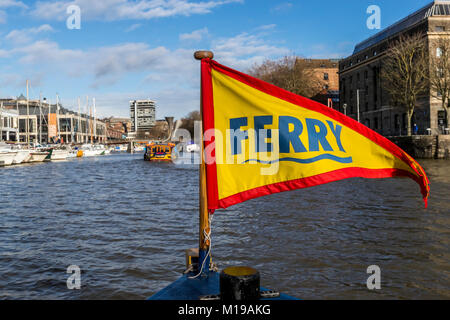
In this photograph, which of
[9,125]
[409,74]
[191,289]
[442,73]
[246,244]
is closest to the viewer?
[191,289]

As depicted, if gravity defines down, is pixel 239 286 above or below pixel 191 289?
above

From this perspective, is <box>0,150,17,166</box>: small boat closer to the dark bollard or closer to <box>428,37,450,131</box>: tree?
the dark bollard

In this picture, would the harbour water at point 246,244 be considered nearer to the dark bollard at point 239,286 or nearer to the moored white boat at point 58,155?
the dark bollard at point 239,286

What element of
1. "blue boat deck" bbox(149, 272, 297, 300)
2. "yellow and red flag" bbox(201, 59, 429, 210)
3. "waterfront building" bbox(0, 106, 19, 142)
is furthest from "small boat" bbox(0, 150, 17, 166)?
"waterfront building" bbox(0, 106, 19, 142)

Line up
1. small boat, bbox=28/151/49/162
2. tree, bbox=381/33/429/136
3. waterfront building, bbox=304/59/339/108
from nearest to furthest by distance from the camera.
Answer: tree, bbox=381/33/429/136 < small boat, bbox=28/151/49/162 < waterfront building, bbox=304/59/339/108

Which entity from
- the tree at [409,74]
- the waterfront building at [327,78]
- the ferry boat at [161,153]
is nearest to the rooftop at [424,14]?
the tree at [409,74]

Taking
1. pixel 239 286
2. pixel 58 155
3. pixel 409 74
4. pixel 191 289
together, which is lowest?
pixel 191 289

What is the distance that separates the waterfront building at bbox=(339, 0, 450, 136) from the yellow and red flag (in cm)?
4301

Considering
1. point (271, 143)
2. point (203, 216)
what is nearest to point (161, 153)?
point (203, 216)

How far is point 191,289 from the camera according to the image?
4.07 metres

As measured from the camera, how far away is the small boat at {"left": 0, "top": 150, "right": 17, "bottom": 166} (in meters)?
43.6

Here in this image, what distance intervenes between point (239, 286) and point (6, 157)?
47900mm

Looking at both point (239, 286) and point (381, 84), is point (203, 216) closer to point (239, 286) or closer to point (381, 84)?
point (239, 286)
